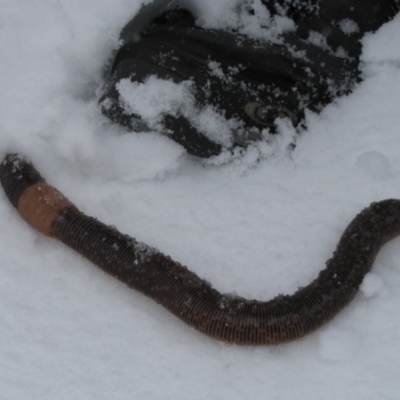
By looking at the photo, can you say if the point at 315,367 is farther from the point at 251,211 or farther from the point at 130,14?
the point at 130,14

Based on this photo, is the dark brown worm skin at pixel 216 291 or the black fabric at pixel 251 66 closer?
the dark brown worm skin at pixel 216 291

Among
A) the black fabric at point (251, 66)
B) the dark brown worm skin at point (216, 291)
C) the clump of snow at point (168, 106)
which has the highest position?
the black fabric at point (251, 66)

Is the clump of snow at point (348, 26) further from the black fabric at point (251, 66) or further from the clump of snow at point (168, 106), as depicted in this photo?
the clump of snow at point (168, 106)

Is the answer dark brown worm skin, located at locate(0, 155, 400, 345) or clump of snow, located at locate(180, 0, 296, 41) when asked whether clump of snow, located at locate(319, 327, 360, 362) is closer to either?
dark brown worm skin, located at locate(0, 155, 400, 345)

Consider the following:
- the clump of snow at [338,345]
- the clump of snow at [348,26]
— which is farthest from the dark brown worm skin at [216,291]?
the clump of snow at [348,26]

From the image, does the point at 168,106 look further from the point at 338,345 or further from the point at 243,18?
the point at 338,345

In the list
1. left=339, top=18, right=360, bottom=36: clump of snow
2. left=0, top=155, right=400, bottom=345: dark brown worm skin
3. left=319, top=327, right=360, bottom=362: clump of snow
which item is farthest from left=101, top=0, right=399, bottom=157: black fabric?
left=319, top=327, right=360, bottom=362: clump of snow

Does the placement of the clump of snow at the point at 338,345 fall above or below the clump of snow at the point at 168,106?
below
